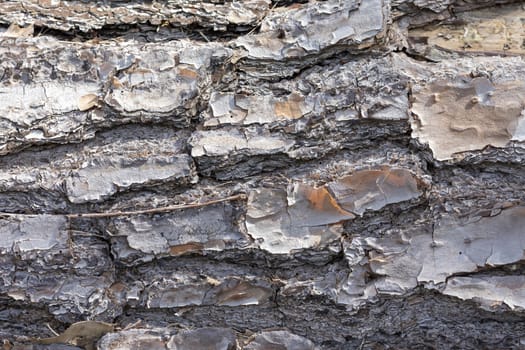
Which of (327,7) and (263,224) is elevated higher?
(327,7)

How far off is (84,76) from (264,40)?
39 cm

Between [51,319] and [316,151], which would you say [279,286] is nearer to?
[316,151]

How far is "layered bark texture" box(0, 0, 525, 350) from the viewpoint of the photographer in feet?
4.40

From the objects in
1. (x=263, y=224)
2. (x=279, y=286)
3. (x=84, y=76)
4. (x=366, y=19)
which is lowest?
(x=279, y=286)

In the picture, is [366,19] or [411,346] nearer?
[366,19]

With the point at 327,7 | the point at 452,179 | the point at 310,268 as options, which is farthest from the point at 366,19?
the point at 310,268

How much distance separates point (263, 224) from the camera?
4.45 feet

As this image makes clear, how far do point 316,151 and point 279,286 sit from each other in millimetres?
300

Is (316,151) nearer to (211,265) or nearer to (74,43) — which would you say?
(211,265)

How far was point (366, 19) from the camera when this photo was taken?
1.34 meters

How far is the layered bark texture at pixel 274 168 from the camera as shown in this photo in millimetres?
1340

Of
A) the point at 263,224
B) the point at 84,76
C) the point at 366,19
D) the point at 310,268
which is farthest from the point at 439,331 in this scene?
the point at 84,76

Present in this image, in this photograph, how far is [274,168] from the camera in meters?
1.37

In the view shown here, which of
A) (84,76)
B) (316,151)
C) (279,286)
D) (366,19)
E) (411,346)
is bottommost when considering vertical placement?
(411,346)
